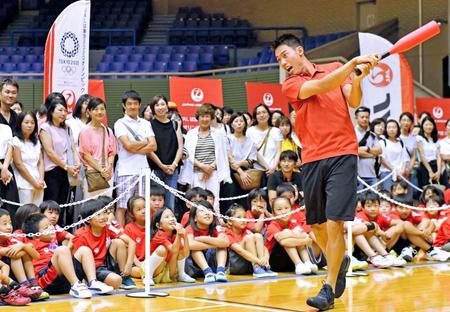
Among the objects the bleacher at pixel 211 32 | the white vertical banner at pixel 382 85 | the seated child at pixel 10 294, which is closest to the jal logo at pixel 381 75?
the white vertical banner at pixel 382 85

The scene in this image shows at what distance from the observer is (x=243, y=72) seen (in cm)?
1838

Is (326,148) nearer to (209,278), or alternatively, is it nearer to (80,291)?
(80,291)

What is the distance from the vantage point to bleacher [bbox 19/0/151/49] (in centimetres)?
2383

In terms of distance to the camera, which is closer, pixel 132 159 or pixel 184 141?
pixel 132 159

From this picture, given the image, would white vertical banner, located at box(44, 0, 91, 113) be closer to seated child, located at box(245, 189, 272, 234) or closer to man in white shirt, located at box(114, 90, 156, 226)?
man in white shirt, located at box(114, 90, 156, 226)

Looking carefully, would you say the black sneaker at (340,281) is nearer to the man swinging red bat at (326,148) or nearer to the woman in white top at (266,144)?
the man swinging red bat at (326,148)

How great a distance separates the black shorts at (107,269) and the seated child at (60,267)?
0.15m

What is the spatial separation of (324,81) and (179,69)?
15.0 meters

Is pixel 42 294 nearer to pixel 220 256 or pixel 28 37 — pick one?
pixel 220 256

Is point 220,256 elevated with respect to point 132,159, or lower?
lower

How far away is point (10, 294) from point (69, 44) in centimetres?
543

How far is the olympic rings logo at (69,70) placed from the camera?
11742mm

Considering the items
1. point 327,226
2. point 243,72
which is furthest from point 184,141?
point 243,72

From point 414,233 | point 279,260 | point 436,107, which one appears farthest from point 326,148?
point 436,107
